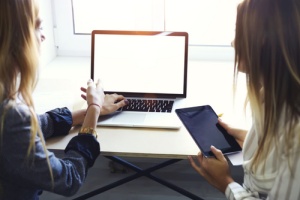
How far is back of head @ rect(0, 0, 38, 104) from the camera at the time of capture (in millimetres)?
890

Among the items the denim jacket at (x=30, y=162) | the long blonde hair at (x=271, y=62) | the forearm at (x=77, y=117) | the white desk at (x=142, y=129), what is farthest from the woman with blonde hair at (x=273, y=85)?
the forearm at (x=77, y=117)

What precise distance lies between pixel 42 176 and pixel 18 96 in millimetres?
206

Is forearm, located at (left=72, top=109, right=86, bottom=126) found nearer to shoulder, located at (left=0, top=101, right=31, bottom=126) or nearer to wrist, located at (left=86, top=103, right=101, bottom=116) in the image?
wrist, located at (left=86, top=103, right=101, bottom=116)

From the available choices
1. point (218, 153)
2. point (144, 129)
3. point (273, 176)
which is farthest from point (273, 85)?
point (144, 129)

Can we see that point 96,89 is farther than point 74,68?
No

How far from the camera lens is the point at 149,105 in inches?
59.5

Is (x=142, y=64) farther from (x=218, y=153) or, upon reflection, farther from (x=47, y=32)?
(x=47, y=32)

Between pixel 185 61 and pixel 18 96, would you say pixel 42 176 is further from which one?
pixel 185 61

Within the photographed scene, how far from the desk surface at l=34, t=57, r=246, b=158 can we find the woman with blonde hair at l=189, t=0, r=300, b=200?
30 centimetres

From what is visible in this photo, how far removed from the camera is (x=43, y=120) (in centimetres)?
131

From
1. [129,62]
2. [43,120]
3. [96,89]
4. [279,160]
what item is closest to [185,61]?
[129,62]

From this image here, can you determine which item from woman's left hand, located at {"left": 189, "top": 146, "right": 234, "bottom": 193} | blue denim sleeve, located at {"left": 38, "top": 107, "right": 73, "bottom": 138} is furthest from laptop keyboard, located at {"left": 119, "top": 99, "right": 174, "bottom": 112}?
woman's left hand, located at {"left": 189, "top": 146, "right": 234, "bottom": 193}

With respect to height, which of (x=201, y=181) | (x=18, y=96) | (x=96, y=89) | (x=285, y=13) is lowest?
(x=201, y=181)

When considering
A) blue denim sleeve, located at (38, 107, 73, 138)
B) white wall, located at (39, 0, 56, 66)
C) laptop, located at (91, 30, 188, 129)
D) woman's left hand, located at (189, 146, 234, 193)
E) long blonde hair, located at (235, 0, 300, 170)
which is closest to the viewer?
long blonde hair, located at (235, 0, 300, 170)
